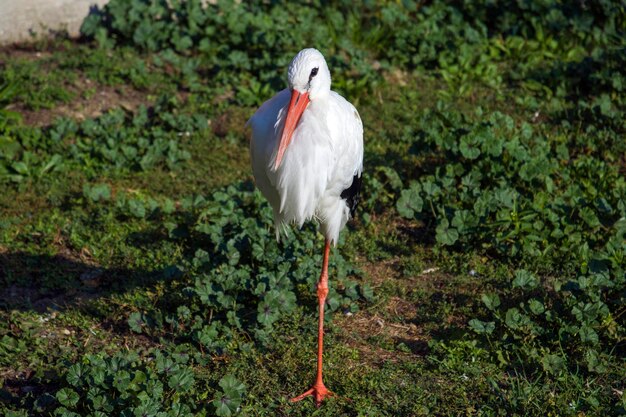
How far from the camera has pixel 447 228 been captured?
5691mm

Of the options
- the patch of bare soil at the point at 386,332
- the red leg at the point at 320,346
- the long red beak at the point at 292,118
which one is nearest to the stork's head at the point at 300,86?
the long red beak at the point at 292,118

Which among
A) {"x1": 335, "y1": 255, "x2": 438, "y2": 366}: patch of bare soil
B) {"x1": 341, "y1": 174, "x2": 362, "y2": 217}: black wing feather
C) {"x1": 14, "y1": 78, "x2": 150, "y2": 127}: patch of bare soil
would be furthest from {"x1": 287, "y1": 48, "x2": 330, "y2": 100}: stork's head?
{"x1": 14, "y1": 78, "x2": 150, "y2": 127}: patch of bare soil

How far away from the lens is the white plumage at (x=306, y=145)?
14.0 ft

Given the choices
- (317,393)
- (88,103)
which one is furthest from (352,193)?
(88,103)

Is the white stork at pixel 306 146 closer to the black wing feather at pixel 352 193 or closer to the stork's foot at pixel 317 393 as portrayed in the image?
the stork's foot at pixel 317 393

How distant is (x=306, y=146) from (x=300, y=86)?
1.00 feet

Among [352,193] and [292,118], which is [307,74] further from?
[352,193]

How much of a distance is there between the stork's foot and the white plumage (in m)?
0.88

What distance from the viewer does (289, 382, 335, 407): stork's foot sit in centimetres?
A: 448

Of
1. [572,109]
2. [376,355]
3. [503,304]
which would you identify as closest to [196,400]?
[376,355]

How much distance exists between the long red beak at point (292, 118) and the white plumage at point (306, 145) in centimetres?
1

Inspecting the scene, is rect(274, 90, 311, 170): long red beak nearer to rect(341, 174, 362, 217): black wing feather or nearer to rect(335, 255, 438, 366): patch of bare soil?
rect(341, 174, 362, 217): black wing feather

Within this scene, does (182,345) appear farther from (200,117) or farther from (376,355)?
(200,117)

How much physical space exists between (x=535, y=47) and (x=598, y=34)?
60cm
